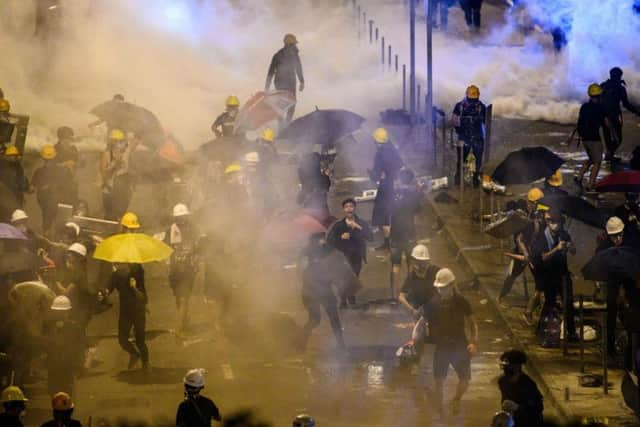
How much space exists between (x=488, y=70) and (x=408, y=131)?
634cm

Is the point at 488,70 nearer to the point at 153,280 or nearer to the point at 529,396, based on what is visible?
the point at 153,280

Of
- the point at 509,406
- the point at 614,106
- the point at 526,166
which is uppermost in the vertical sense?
the point at 614,106

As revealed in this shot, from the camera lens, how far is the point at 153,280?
67.5 ft

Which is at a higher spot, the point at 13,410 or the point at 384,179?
the point at 384,179

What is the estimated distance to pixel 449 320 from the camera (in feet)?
48.0

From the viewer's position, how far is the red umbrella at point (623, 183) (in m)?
18.7

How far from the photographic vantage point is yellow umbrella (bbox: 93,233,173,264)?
1619 centimetres

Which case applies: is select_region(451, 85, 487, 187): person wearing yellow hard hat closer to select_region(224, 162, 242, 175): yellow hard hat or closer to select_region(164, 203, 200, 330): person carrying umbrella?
select_region(224, 162, 242, 175): yellow hard hat

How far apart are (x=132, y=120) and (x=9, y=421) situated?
12.9 meters

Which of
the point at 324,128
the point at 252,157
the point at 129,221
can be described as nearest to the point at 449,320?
the point at 129,221

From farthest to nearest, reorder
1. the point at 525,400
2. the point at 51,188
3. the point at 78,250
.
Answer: the point at 51,188 → the point at 78,250 → the point at 525,400

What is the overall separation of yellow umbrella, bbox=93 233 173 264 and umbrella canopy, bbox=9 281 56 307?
73 centimetres

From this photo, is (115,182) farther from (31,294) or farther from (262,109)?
(31,294)

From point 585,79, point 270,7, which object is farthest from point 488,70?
point 270,7
